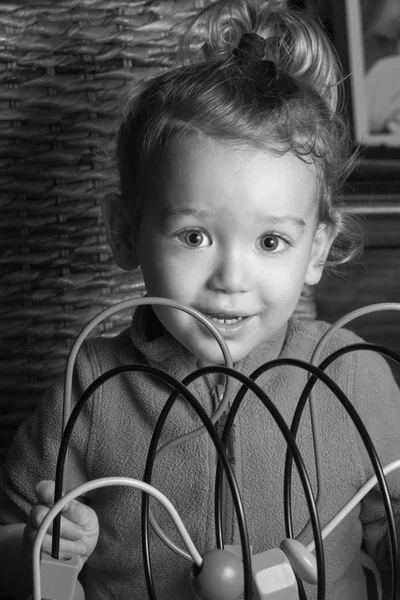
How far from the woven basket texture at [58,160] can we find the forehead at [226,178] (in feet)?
0.80

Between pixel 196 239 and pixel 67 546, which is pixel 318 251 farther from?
pixel 67 546

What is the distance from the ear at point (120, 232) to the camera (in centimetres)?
80

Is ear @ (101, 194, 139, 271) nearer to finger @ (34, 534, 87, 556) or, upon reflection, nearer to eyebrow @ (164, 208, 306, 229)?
eyebrow @ (164, 208, 306, 229)

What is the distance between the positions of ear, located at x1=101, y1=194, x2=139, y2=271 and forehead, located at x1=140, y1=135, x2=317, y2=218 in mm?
99

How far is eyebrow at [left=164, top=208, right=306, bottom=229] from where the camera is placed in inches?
26.0

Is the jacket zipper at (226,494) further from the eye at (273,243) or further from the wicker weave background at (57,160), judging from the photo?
the wicker weave background at (57,160)

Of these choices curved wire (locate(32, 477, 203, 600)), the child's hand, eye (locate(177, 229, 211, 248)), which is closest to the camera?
curved wire (locate(32, 477, 203, 600))

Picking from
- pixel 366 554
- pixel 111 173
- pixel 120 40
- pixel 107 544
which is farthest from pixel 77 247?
pixel 366 554

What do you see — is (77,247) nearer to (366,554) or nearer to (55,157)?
(55,157)

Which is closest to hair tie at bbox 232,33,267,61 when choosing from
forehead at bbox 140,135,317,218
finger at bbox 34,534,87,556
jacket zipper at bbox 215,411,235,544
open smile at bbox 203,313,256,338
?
forehead at bbox 140,135,317,218

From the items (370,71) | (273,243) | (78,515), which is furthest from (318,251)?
(370,71)

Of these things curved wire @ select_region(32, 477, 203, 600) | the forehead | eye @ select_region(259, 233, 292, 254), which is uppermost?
the forehead

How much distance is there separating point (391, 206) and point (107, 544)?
2.15 feet

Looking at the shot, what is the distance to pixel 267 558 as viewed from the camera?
1.56ft
